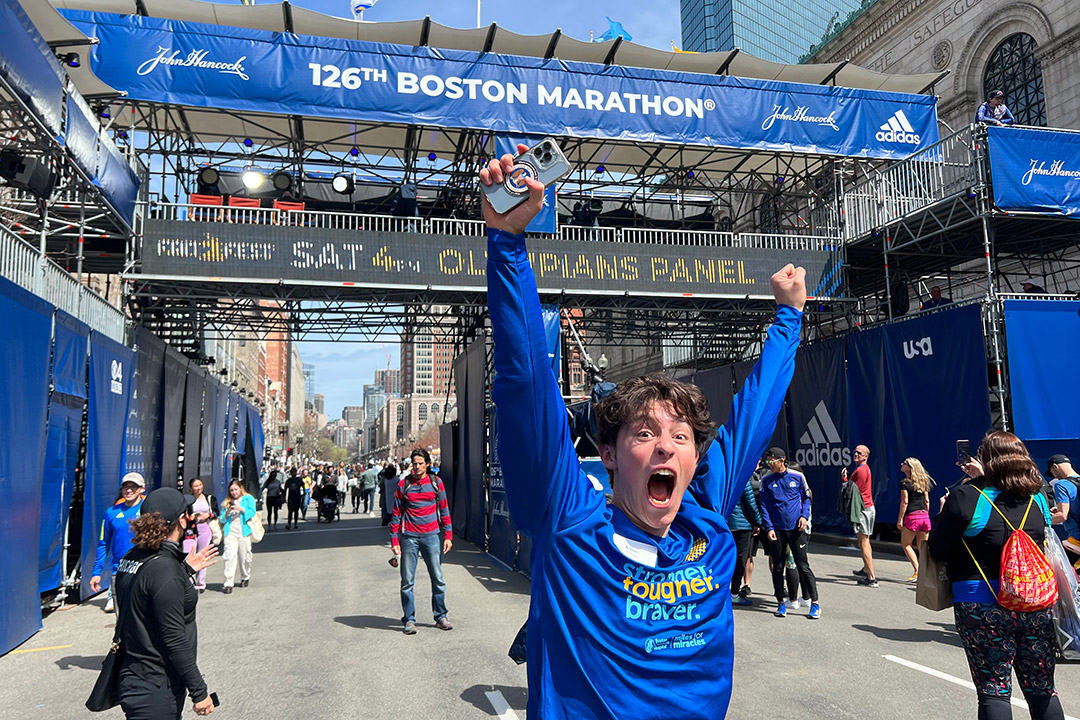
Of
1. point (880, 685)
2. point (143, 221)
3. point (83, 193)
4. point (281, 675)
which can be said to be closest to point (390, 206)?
point (143, 221)

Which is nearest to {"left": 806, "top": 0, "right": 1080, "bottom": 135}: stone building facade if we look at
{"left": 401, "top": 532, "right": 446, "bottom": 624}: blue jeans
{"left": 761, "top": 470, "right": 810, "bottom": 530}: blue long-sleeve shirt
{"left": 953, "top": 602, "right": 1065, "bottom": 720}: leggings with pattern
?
{"left": 761, "top": 470, "right": 810, "bottom": 530}: blue long-sleeve shirt

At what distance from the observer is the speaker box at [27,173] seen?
1039 cm

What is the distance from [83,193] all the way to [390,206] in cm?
904

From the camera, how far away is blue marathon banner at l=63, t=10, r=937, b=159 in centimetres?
1684

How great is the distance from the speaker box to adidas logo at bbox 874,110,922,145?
19.6m

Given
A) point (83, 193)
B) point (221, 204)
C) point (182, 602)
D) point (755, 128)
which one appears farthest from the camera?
point (755, 128)

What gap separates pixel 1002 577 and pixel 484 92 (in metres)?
17.2

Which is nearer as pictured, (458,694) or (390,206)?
(458,694)

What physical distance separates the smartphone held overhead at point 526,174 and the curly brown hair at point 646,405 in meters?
0.57

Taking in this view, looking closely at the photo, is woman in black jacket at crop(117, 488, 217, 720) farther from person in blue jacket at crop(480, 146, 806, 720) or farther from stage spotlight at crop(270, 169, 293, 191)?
stage spotlight at crop(270, 169, 293, 191)

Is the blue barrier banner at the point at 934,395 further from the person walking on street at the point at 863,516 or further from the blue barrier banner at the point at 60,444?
the blue barrier banner at the point at 60,444

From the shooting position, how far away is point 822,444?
15.7 metres

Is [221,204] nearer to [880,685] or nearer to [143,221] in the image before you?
[143,221]

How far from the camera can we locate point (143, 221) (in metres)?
16.3
